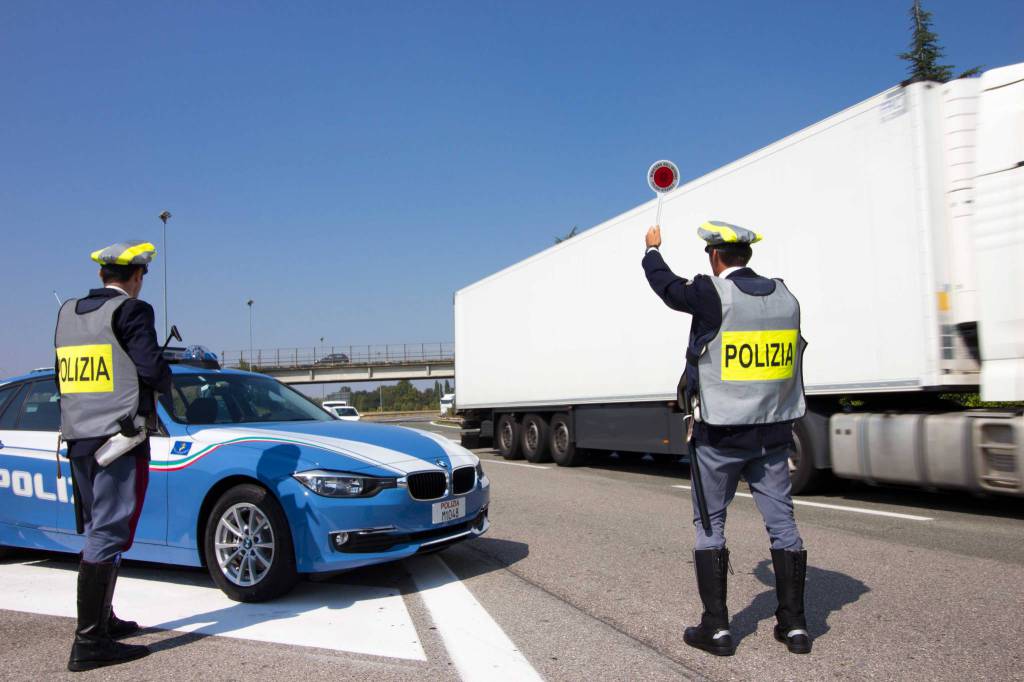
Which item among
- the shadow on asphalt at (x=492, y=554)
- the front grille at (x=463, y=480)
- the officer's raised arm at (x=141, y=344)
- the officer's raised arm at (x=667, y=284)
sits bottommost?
the shadow on asphalt at (x=492, y=554)

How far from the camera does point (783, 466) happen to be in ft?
12.6

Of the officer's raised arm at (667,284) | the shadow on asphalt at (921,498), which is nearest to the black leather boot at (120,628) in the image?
the officer's raised arm at (667,284)

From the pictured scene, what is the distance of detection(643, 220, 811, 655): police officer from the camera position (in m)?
3.77

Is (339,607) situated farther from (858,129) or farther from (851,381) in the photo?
(858,129)

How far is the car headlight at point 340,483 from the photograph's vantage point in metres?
4.75

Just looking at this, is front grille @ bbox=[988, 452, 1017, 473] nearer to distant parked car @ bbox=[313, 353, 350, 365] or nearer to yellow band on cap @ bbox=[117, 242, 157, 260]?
yellow band on cap @ bbox=[117, 242, 157, 260]

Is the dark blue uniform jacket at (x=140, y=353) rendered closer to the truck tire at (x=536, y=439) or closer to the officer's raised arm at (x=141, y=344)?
the officer's raised arm at (x=141, y=344)

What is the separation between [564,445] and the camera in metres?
14.6

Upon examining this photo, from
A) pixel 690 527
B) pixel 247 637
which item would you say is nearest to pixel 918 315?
pixel 690 527

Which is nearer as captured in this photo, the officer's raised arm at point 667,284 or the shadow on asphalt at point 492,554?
the officer's raised arm at point 667,284

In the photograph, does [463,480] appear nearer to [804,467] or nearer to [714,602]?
[714,602]

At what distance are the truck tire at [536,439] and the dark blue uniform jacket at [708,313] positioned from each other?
11278 mm

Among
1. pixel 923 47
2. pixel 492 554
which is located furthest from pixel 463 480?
pixel 923 47

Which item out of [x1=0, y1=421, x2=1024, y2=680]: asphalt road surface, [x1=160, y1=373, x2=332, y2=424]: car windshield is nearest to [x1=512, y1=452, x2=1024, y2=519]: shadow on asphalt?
[x1=0, y1=421, x2=1024, y2=680]: asphalt road surface
